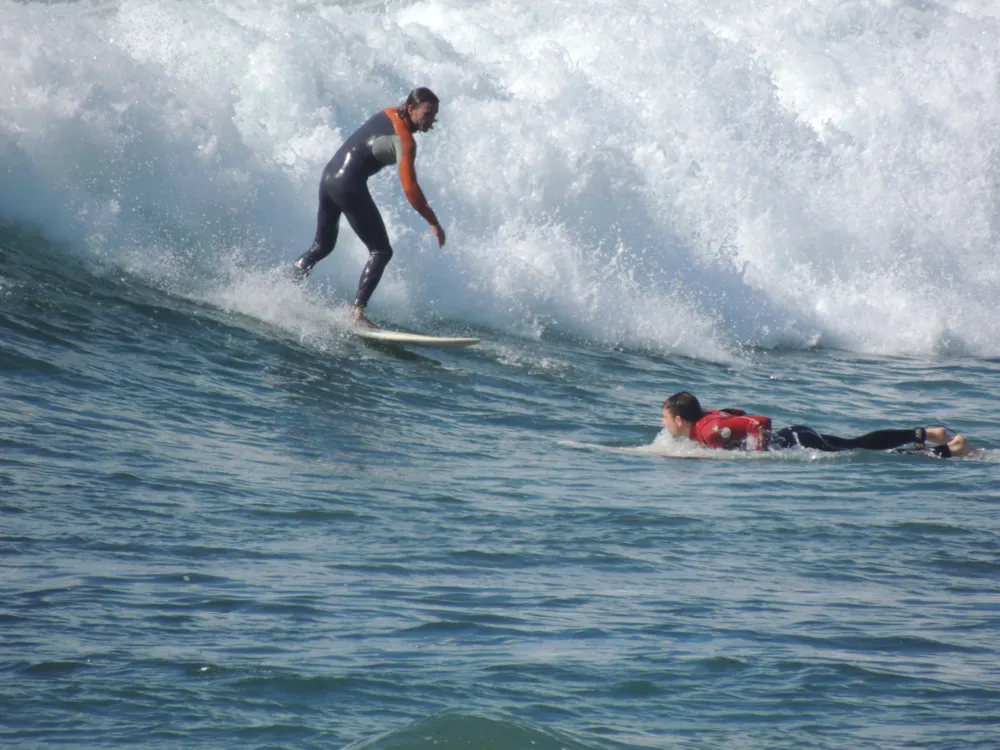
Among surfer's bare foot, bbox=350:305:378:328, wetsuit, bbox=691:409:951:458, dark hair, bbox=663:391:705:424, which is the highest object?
surfer's bare foot, bbox=350:305:378:328

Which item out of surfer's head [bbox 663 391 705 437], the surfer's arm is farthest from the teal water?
the surfer's arm

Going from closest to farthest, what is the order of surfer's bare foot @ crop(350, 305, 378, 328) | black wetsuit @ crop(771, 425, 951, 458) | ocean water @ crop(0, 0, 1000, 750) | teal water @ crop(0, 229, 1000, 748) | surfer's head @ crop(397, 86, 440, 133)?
teal water @ crop(0, 229, 1000, 748)
ocean water @ crop(0, 0, 1000, 750)
black wetsuit @ crop(771, 425, 951, 458)
surfer's head @ crop(397, 86, 440, 133)
surfer's bare foot @ crop(350, 305, 378, 328)

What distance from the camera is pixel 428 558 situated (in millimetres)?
6137

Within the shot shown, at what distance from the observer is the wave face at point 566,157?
12.1 metres

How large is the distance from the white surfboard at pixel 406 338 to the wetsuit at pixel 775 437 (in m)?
2.44

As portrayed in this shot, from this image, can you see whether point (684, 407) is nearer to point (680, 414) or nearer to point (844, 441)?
point (680, 414)

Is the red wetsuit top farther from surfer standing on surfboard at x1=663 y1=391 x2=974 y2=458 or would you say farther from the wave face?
the wave face

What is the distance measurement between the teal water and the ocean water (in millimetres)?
29

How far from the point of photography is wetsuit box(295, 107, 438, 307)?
33.4 feet

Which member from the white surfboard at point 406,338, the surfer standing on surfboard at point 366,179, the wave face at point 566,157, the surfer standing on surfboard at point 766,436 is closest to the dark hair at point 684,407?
the surfer standing on surfboard at point 766,436

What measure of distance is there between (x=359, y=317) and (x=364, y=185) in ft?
3.38

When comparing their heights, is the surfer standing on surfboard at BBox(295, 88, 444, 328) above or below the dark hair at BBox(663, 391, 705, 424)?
above

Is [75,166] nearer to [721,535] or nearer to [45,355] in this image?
[45,355]

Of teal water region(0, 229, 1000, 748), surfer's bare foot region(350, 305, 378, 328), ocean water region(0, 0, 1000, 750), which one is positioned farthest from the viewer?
surfer's bare foot region(350, 305, 378, 328)
